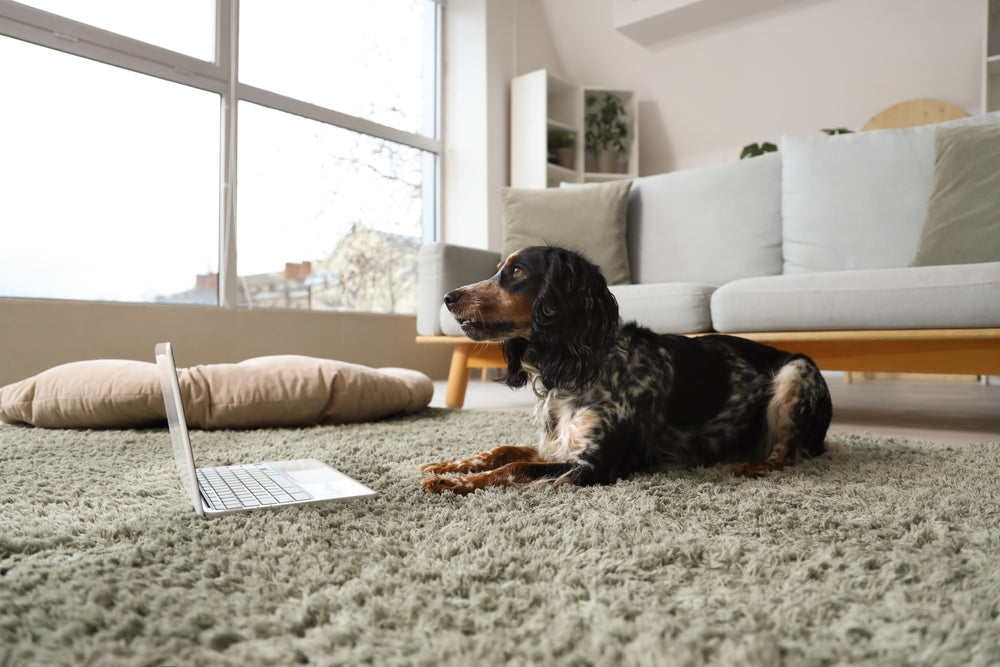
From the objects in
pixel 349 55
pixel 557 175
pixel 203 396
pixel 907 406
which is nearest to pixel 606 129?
pixel 557 175

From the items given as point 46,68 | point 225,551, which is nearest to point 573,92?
point 46,68

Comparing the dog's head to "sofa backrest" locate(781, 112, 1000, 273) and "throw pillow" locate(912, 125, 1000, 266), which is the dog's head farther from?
"sofa backrest" locate(781, 112, 1000, 273)

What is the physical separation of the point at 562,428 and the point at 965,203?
6.54 ft

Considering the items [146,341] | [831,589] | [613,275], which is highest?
[613,275]

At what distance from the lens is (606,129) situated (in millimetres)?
5820

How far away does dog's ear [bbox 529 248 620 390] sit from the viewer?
153 cm

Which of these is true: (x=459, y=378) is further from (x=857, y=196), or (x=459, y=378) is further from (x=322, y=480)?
(x=857, y=196)

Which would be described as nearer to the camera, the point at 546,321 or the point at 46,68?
the point at 546,321

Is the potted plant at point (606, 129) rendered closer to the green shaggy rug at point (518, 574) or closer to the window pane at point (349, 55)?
the window pane at point (349, 55)

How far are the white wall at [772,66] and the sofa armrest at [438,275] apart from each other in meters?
3.08

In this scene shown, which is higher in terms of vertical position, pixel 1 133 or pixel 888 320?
pixel 1 133

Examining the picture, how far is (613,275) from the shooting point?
3.47 meters

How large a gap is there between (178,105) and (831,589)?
4165 mm

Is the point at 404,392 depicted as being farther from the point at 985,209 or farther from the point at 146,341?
the point at 985,209
